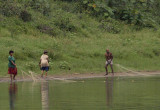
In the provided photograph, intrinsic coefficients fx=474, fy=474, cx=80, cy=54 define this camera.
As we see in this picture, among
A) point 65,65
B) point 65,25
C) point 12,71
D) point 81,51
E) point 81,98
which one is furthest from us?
point 65,25

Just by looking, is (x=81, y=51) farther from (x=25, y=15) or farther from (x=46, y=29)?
(x=25, y=15)

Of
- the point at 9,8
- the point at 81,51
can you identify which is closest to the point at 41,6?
the point at 9,8

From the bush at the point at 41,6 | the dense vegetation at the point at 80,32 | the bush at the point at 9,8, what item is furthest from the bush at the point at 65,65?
the bush at the point at 41,6

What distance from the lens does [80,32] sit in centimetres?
3569

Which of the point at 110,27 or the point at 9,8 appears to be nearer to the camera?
the point at 9,8

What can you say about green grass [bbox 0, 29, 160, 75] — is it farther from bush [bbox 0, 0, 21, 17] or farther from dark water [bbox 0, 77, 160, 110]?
dark water [bbox 0, 77, 160, 110]

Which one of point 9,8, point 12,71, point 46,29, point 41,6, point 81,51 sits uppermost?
point 41,6

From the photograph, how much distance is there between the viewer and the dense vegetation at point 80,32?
1115 inches

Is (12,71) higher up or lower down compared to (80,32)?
lower down

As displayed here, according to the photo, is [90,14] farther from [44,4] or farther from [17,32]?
[17,32]

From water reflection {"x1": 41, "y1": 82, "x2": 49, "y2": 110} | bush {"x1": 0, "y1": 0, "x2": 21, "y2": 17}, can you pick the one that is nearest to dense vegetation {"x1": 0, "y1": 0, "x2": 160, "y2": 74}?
bush {"x1": 0, "y1": 0, "x2": 21, "y2": 17}

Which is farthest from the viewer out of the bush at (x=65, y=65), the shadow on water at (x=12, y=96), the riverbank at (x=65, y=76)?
the bush at (x=65, y=65)

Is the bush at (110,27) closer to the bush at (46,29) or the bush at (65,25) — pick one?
the bush at (65,25)

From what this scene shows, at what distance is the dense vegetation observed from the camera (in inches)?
1115
